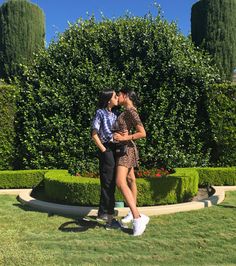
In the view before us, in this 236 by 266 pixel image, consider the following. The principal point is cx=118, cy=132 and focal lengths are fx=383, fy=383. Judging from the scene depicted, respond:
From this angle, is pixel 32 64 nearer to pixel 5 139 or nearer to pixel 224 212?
pixel 5 139

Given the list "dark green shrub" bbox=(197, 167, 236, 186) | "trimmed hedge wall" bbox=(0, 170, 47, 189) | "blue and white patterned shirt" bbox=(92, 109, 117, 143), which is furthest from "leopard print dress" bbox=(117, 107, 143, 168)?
"trimmed hedge wall" bbox=(0, 170, 47, 189)

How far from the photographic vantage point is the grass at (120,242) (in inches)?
165

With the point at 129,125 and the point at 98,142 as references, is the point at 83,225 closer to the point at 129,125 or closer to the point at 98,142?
the point at 98,142

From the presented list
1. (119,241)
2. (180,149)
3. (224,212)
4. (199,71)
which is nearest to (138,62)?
(199,71)

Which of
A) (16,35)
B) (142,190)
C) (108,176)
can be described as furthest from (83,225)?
(16,35)

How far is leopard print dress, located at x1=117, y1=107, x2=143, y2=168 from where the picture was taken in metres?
5.09

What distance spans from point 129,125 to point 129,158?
1.49 ft

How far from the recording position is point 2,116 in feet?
32.2

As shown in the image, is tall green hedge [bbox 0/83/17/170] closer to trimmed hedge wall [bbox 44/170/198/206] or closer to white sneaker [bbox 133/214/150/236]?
trimmed hedge wall [bbox 44/170/198/206]

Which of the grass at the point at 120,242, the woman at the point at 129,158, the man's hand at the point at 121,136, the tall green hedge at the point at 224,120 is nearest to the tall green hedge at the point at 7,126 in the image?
the grass at the point at 120,242

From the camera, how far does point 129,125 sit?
5234 millimetres

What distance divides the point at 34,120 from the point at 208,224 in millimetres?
5911

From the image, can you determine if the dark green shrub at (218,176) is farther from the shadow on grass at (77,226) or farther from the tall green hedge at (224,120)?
the shadow on grass at (77,226)

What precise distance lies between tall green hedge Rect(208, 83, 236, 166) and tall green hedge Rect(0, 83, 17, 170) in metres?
5.10
